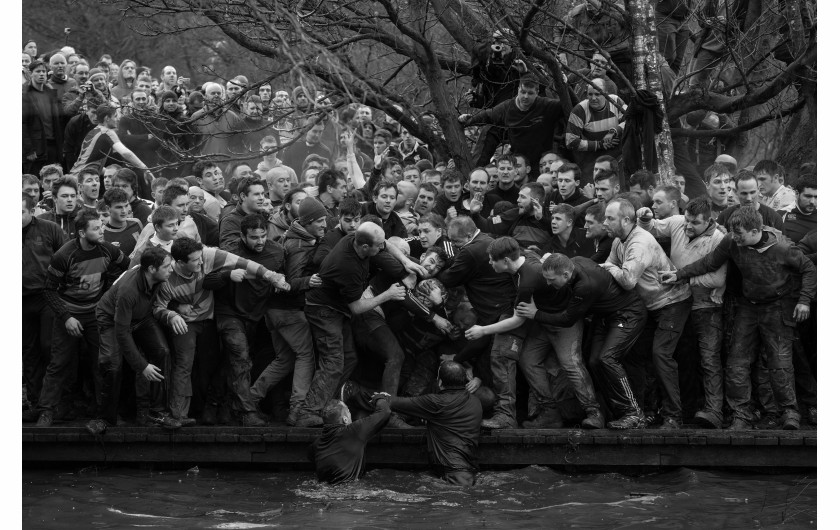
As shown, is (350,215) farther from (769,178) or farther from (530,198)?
(769,178)

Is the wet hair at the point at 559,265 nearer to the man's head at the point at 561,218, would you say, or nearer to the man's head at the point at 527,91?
A: the man's head at the point at 561,218

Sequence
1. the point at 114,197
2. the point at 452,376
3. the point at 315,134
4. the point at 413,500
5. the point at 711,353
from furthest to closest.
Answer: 1. the point at 315,134
2. the point at 114,197
3. the point at 711,353
4. the point at 452,376
5. the point at 413,500

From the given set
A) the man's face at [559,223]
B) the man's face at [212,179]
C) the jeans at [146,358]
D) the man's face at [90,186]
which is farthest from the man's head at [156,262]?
the man's face at [559,223]

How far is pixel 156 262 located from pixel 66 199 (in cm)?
A: 213

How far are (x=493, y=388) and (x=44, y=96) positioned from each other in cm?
826

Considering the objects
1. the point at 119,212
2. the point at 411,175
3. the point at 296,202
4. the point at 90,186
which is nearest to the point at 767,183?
the point at 411,175

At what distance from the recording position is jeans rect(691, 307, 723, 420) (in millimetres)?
10938

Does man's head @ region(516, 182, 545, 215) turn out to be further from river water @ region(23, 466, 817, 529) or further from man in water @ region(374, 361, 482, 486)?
river water @ region(23, 466, 817, 529)

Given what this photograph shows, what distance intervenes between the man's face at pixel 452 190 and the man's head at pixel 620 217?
2168 mm

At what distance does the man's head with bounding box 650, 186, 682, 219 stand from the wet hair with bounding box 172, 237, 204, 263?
4342 mm

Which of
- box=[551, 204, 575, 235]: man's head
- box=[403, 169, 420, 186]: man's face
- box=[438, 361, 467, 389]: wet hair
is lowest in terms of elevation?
box=[438, 361, 467, 389]: wet hair

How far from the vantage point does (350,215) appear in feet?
36.9

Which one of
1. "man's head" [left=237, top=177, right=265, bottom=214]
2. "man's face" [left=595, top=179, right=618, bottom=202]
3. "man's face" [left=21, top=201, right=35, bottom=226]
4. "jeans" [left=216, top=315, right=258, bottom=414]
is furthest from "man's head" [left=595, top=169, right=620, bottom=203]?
"man's face" [left=21, top=201, right=35, bottom=226]

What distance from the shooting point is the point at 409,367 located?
38.4ft
